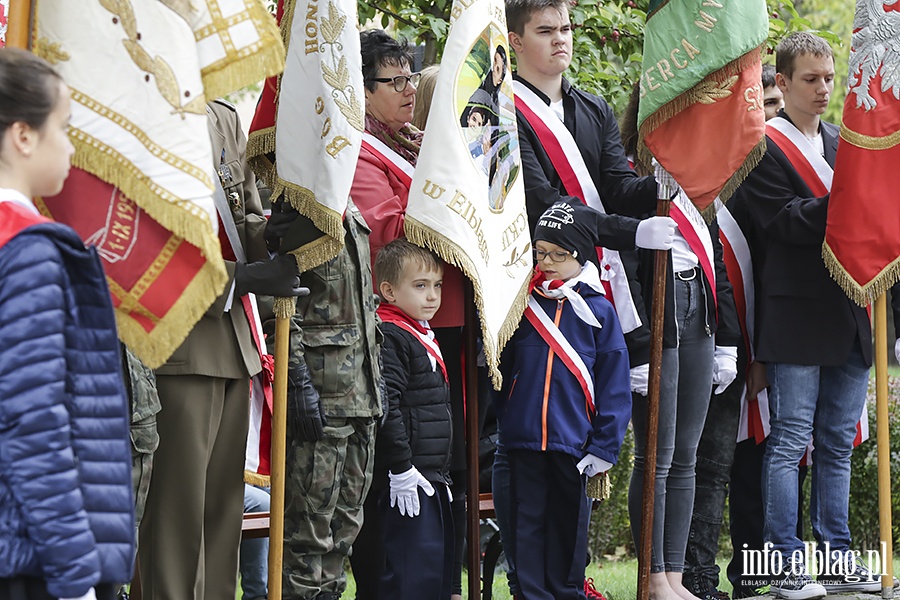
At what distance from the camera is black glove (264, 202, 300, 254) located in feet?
14.1

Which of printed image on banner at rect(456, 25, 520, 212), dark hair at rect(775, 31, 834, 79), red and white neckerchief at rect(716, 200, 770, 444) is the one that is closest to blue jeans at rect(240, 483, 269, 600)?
printed image on banner at rect(456, 25, 520, 212)

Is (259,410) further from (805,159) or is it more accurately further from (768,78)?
(768,78)

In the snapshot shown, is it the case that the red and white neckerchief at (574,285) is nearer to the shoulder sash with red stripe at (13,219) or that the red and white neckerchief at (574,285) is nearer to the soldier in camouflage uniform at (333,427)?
the soldier in camouflage uniform at (333,427)

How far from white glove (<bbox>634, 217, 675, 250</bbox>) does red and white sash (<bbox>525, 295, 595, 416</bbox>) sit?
1.58 feet

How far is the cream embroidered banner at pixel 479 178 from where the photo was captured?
4.97 metres

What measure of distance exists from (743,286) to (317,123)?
272 centimetres

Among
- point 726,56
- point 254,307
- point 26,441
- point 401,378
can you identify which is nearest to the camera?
point 26,441

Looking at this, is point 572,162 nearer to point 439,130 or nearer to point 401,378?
point 439,130

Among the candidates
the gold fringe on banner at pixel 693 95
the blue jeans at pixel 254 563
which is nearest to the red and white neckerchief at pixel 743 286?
the gold fringe on banner at pixel 693 95

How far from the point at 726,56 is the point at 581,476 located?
1.78 metres

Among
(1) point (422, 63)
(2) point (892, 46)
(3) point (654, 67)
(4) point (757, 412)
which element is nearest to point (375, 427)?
(3) point (654, 67)

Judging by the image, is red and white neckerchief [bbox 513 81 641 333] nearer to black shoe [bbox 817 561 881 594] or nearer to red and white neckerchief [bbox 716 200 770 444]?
red and white neckerchief [bbox 716 200 770 444]

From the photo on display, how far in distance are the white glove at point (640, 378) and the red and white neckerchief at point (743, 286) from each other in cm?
77

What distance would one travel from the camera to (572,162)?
5.49 m
